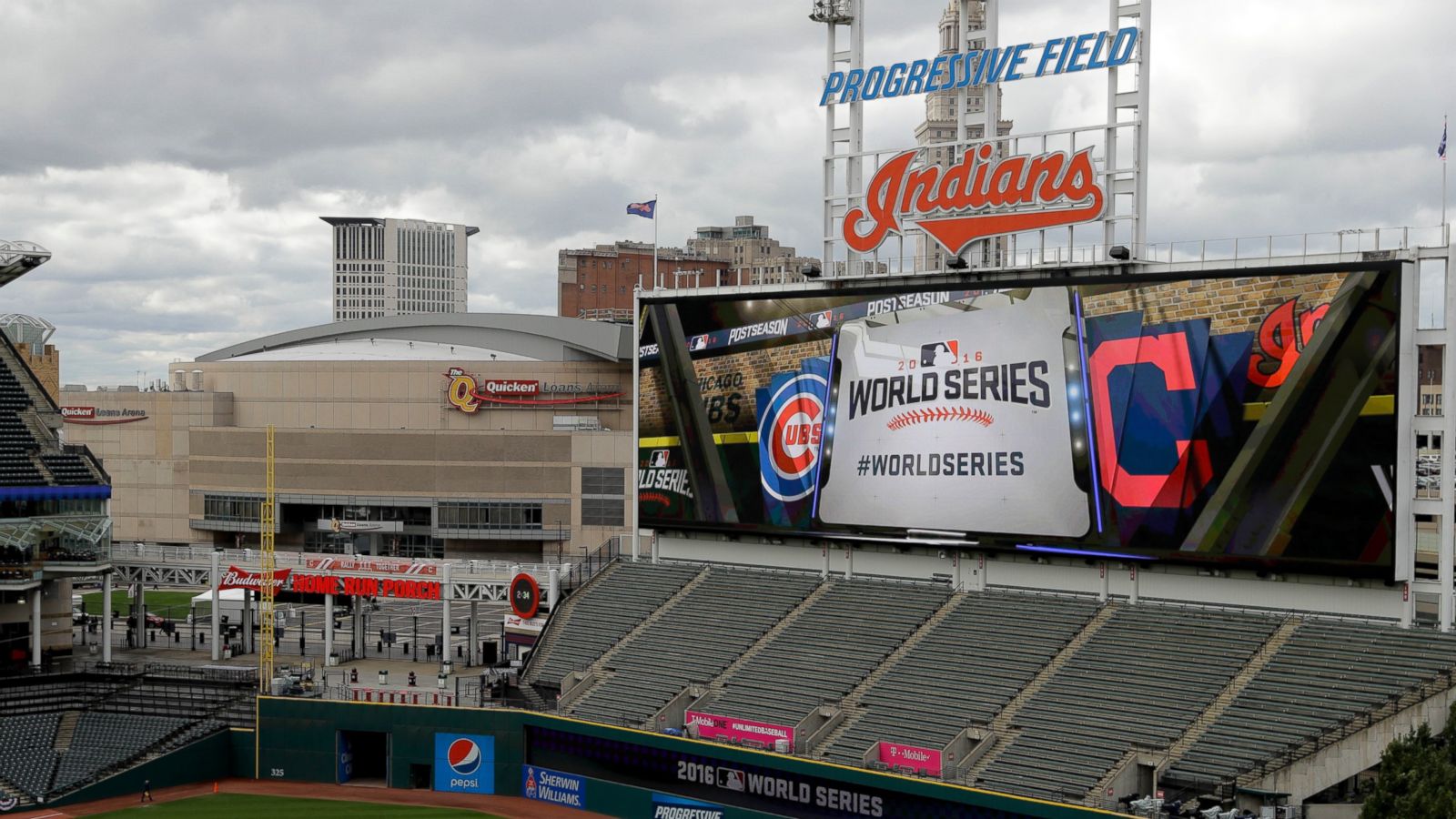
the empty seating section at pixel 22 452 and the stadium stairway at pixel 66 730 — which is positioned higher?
the empty seating section at pixel 22 452

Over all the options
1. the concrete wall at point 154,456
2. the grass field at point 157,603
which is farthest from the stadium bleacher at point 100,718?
the concrete wall at point 154,456

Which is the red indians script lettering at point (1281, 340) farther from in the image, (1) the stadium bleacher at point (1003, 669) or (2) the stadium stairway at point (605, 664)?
(2) the stadium stairway at point (605, 664)

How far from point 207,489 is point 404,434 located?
39.9ft

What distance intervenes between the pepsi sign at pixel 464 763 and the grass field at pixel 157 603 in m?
26.2

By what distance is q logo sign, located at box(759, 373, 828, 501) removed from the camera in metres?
44.6

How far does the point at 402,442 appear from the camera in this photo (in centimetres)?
8056

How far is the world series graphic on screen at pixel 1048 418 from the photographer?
3491 centimetres

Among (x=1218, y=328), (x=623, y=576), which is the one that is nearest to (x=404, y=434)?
→ (x=623, y=576)

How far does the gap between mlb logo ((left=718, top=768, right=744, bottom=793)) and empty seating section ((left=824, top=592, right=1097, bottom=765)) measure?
2647 mm

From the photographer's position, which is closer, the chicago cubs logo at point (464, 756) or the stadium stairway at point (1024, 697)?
the stadium stairway at point (1024, 697)

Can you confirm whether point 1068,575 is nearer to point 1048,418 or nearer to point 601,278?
point 1048,418

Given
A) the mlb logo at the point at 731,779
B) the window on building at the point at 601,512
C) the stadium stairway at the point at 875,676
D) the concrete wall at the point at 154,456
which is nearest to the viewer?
the stadium stairway at the point at 875,676

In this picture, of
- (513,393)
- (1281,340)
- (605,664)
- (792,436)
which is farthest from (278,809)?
(513,393)

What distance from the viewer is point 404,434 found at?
80625mm
